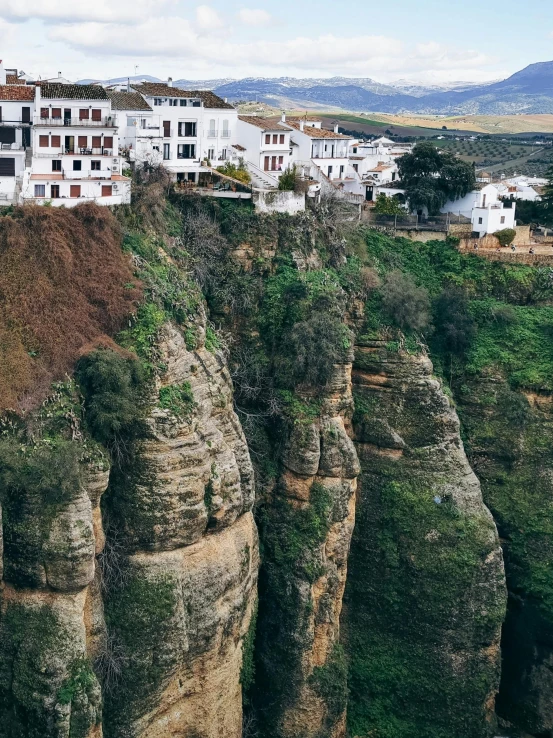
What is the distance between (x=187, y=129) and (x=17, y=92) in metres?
7.78

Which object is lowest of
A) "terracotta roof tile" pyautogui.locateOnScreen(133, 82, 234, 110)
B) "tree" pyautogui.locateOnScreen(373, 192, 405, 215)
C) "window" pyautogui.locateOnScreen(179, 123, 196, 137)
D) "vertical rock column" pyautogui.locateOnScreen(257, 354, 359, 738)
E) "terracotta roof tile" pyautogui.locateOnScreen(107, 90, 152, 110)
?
"vertical rock column" pyautogui.locateOnScreen(257, 354, 359, 738)

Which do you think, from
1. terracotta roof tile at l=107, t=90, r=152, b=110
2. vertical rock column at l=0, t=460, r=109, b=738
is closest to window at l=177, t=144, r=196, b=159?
terracotta roof tile at l=107, t=90, r=152, b=110

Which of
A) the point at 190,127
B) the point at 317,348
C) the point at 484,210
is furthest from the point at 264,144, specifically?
the point at 317,348

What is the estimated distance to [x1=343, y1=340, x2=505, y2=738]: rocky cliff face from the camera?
38.7 meters

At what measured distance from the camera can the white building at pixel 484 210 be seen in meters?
47.5

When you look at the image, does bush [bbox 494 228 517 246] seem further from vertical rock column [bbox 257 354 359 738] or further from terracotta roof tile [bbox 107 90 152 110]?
terracotta roof tile [bbox 107 90 152 110]

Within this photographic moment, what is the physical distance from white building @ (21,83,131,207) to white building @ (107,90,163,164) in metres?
2.64

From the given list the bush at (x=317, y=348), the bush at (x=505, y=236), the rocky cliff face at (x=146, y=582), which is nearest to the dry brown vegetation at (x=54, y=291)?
the rocky cliff face at (x=146, y=582)

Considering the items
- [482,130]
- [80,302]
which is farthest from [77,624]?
[482,130]

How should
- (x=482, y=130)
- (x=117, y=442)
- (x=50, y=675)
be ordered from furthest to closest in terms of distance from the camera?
(x=482, y=130) < (x=117, y=442) < (x=50, y=675)

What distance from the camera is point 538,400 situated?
42.1m

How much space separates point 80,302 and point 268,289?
28.3 ft

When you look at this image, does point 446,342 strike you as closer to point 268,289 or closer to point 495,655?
point 268,289

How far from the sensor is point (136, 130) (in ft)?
134
